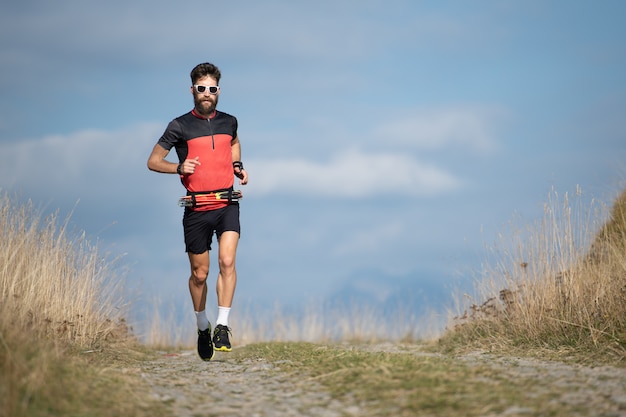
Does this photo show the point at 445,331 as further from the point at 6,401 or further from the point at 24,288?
the point at 6,401

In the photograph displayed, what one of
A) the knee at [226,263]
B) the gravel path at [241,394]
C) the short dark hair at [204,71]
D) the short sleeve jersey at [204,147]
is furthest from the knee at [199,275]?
the short dark hair at [204,71]

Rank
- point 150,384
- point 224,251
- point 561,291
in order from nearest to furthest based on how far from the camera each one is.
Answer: point 150,384 → point 224,251 → point 561,291

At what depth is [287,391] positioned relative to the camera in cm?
529

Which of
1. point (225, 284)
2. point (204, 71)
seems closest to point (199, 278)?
point (225, 284)

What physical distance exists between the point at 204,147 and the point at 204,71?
86cm

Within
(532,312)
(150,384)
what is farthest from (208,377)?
(532,312)

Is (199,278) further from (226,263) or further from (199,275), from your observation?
(226,263)

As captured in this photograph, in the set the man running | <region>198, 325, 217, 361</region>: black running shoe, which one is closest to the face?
the man running

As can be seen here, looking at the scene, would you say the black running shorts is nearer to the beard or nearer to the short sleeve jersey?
the short sleeve jersey

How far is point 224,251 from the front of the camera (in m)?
7.66

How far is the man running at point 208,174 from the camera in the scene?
7.73 m

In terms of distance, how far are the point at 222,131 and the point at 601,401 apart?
4933 mm

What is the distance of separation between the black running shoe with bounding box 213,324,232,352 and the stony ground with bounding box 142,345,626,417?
3.21 ft

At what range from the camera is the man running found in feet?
25.3
